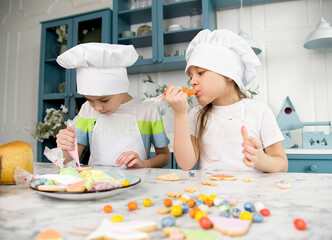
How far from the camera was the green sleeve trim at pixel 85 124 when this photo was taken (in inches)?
56.9

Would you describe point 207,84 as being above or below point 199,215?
above

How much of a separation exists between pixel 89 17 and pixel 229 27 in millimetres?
1461

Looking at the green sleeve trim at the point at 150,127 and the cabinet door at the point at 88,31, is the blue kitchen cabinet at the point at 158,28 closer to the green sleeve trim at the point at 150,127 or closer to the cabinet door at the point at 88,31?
the cabinet door at the point at 88,31

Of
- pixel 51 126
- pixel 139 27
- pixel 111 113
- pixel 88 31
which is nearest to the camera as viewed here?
pixel 111 113

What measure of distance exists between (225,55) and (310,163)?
1.25 meters

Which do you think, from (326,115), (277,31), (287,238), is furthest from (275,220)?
(277,31)

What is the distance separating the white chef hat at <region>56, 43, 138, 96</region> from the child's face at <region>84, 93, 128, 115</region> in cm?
5

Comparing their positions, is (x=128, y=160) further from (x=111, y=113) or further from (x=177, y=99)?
(x=111, y=113)

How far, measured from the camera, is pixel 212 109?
127 centimetres

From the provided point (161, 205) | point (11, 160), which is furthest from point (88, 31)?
point (161, 205)

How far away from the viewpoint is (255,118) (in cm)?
117

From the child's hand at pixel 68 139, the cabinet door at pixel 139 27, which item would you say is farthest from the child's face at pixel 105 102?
the cabinet door at pixel 139 27

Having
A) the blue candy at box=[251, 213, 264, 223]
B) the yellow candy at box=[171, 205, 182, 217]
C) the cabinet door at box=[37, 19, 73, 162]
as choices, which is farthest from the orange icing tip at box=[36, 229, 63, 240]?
the cabinet door at box=[37, 19, 73, 162]

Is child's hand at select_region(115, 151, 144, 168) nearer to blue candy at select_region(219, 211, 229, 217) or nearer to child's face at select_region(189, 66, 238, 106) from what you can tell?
child's face at select_region(189, 66, 238, 106)
